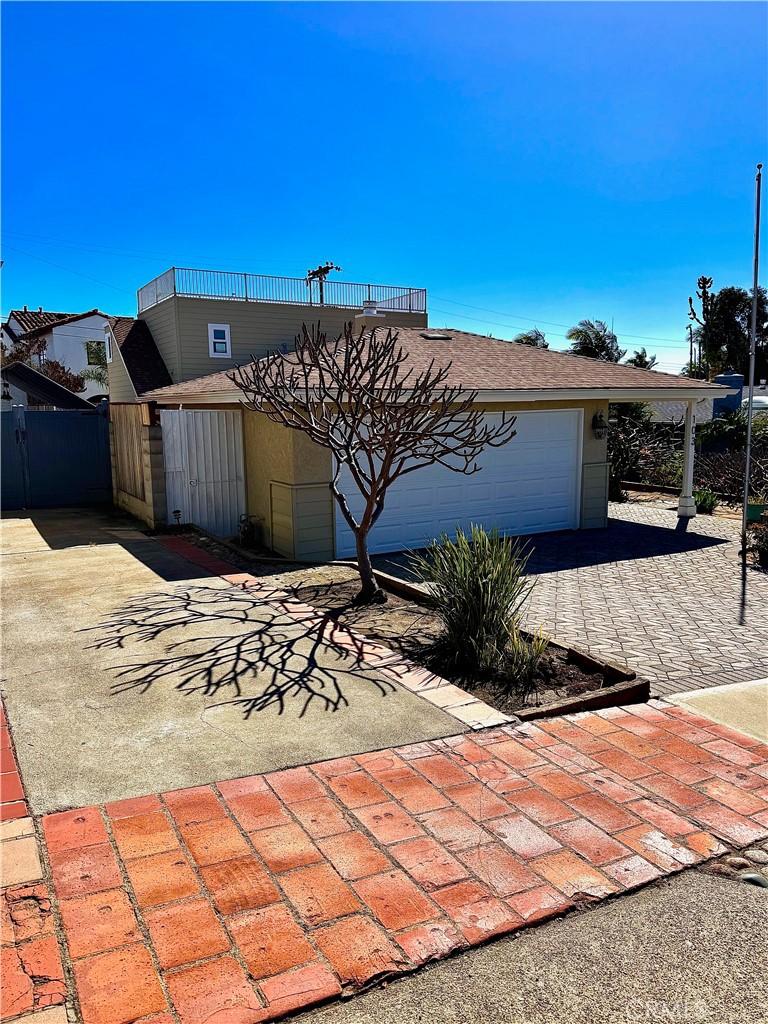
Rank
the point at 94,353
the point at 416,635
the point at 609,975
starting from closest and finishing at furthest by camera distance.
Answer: the point at 609,975, the point at 416,635, the point at 94,353

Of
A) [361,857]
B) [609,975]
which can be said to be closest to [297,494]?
[361,857]

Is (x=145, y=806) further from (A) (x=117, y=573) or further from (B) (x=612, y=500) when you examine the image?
(B) (x=612, y=500)

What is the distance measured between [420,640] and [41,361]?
35903 millimetres

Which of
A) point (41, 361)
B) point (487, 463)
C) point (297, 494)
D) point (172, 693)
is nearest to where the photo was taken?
point (172, 693)

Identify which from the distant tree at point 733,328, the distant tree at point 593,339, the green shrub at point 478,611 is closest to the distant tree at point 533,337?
the distant tree at point 593,339

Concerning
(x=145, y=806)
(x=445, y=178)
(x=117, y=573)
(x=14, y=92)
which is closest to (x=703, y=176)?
(x=445, y=178)

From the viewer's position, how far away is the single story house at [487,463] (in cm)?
1077

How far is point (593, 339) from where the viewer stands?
94.6 ft

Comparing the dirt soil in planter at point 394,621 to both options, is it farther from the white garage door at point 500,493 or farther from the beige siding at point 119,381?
the beige siding at point 119,381

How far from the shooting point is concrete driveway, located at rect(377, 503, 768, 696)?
21.8 ft

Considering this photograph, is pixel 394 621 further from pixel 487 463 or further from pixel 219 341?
pixel 219 341

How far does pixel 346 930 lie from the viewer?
9.82ft

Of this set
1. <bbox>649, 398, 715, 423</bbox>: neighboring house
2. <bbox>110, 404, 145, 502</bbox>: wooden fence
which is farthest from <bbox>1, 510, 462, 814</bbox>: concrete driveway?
<bbox>649, 398, 715, 423</bbox>: neighboring house

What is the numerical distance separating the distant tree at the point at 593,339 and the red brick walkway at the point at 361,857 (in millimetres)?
25943
